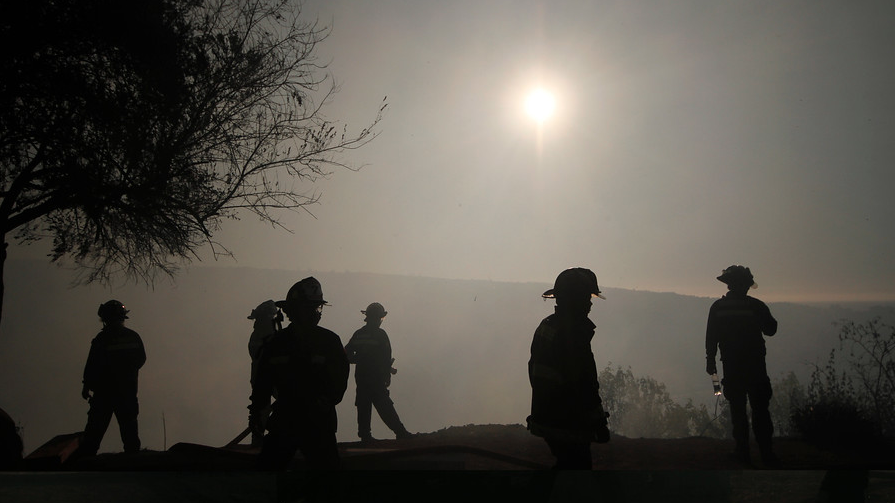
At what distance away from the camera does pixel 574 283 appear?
4.18m

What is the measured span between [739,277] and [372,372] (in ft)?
21.7

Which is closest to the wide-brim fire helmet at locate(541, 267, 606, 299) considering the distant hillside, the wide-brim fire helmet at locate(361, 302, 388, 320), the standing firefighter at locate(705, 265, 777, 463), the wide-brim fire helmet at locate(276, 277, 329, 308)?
the wide-brim fire helmet at locate(276, 277, 329, 308)

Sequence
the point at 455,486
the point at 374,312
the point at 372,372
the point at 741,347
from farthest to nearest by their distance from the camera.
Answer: the point at 374,312 → the point at 372,372 → the point at 741,347 → the point at 455,486

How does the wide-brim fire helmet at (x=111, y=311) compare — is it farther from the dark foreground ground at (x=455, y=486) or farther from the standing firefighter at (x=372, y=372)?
the dark foreground ground at (x=455, y=486)

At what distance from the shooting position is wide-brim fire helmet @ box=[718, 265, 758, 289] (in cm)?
738

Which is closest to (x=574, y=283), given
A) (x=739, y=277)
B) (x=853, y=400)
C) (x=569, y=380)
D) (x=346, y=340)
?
(x=569, y=380)

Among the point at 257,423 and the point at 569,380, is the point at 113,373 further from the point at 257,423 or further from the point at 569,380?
the point at 569,380

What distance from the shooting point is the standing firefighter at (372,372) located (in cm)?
1108

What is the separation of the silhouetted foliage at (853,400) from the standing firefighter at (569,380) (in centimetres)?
595

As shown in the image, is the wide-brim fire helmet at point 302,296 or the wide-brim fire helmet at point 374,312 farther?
the wide-brim fire helmet at point 374,312

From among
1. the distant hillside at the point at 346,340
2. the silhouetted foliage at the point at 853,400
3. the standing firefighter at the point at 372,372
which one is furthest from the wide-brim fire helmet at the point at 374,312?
the distant hillside at the point at 346,340

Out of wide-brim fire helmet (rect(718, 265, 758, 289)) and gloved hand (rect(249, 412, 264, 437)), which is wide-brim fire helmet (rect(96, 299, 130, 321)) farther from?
wide-brim fire helmet (rect(718, 265, 758, 289))

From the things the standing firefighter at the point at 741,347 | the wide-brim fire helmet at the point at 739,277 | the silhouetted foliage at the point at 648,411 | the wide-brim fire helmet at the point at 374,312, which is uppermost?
the wide-brim fire helmet at the point at 374,312

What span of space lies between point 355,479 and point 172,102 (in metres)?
5.96
